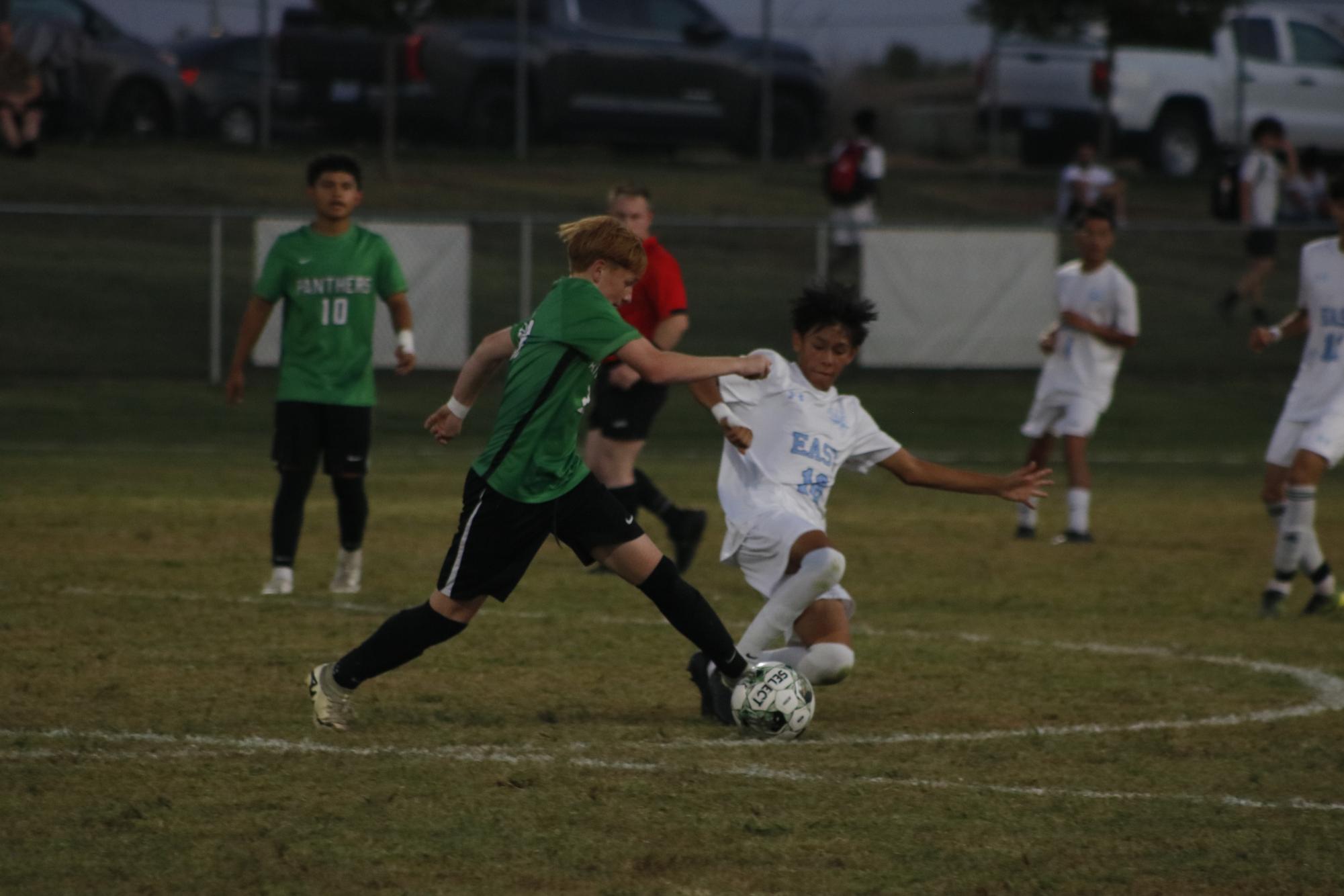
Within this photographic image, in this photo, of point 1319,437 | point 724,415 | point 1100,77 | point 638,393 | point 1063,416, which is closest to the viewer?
point 724,415

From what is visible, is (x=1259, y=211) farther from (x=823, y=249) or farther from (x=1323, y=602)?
(x=1323, y=602)

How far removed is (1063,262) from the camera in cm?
2189

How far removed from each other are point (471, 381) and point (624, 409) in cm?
346

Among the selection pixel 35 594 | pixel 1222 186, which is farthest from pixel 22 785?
pixel 1222 186

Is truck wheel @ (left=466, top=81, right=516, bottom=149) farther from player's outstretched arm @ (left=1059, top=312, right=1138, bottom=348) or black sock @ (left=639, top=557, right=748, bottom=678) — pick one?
black sock @ (left=639, top=557, right=748, bottom=678)

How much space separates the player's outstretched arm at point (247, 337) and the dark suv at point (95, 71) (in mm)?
15276

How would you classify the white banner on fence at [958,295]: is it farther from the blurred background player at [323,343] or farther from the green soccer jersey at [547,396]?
the green soccer jersey at [547,396]

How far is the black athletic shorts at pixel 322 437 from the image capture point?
9039mm

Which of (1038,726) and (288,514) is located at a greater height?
(288,514)

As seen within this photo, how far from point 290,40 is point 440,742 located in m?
20.5

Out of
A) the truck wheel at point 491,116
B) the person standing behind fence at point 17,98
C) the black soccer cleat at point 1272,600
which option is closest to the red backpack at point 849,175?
the truck wheel at point 491,116

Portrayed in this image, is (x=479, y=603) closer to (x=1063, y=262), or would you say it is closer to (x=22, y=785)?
(x=22, y=785)

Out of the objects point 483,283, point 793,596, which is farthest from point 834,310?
point 483,283

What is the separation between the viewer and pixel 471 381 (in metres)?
6.45
